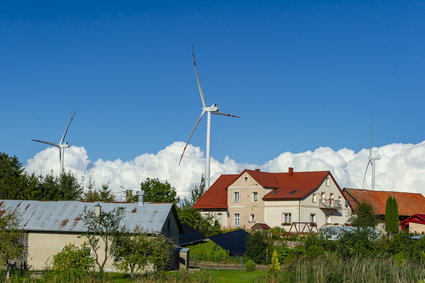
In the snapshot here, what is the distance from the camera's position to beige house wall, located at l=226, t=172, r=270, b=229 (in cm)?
7631

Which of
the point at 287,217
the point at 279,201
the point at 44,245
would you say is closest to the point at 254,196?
the point at 279,201

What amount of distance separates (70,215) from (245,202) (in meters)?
31.0

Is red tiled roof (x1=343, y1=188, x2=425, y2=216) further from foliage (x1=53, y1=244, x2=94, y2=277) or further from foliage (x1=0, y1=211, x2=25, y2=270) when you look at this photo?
foliage (x1=53, y1=244, x2=94, y2=277)

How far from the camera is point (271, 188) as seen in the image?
3024 inches

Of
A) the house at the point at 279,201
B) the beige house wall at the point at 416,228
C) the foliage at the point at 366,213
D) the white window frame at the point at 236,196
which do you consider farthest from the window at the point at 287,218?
the beige house wall at the point at 416,228

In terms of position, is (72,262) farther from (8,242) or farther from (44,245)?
(44,245)

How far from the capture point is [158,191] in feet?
267

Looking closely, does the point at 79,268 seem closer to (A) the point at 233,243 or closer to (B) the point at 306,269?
(B) the point at 306,269

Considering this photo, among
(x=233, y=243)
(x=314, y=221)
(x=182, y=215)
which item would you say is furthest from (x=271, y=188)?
(x=233, y=243)

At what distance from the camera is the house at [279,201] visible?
74000mm

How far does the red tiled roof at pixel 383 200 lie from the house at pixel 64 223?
37.9 metres

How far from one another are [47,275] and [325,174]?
47032 millimetres

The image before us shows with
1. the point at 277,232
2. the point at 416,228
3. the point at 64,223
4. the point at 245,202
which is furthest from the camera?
the point at 416,228

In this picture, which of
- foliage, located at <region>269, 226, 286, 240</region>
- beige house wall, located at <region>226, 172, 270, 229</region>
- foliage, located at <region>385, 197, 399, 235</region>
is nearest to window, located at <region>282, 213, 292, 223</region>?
beige house wall, located at <region>226, 172, 270, 229</region>
